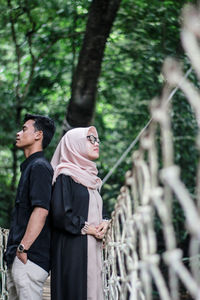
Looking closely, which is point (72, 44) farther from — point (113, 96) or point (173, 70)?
point (173, 70)

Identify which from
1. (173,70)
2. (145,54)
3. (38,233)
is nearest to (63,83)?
(145,54)

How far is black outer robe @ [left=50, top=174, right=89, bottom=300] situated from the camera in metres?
2.78

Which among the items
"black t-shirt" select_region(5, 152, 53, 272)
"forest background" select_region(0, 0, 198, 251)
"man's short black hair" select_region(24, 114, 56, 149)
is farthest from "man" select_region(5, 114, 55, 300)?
"forest background" select_region(0, 0, 198, 251)

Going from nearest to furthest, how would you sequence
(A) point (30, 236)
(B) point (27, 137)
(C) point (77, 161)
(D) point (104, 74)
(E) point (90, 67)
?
(A) point (30, 236), (C) point (77, 161), (B) point (27, 137), (E) point (90, 67), (D) point (104, 74)

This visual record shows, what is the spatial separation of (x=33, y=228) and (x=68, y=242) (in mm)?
230

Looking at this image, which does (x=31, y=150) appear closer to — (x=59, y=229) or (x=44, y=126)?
(x=44, y=126)

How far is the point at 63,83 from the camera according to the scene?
770cm

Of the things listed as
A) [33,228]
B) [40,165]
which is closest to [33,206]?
[33,228]

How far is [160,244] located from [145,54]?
103 inches

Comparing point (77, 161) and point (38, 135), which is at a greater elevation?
point (38, 135)

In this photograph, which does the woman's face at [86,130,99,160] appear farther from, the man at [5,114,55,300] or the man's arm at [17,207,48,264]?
the man's arm at [17,207,48,264]

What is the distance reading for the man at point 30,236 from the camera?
2.73 metres

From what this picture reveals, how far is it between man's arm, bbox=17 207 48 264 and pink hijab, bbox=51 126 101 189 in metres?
0.28

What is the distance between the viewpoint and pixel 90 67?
5.08 meters
